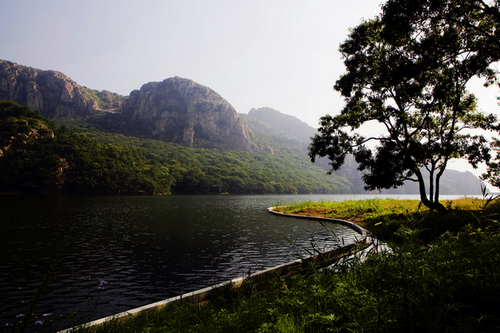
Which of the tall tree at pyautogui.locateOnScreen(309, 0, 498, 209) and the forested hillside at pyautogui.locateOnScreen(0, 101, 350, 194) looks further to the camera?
the forested hillside at pyautogui.locateOnScreen(0, 101, 350, 194)

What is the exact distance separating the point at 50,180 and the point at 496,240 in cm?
9812

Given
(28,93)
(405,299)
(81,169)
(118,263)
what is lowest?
(118,263)

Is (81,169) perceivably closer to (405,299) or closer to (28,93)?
(405,299)

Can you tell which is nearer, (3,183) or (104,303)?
(104,303)

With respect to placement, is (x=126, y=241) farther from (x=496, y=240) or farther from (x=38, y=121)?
(x=38, y=121)

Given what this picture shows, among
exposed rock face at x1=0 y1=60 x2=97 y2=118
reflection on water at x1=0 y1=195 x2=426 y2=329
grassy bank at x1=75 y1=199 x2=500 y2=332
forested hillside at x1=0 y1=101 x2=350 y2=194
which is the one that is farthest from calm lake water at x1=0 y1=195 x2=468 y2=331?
exposed rock face at x1=0 y1=60 x2=97 y2=118

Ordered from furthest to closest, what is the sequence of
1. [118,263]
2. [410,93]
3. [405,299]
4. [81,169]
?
1. [81,169]
2. [410,93]
3. [118,263]
4. [405,299]

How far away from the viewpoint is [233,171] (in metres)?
146

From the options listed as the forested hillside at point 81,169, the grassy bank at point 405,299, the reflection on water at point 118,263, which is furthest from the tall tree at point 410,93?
the forested hillside at point 81,169

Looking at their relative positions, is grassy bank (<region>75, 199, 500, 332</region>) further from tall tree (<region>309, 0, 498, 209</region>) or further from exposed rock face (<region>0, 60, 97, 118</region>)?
exposed rock face (<region>0, 60, 97, 118</region>)

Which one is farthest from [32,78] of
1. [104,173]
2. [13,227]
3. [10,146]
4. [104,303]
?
[104,303]

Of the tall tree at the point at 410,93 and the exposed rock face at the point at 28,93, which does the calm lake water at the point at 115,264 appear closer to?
the tall tree at the point at 410,93

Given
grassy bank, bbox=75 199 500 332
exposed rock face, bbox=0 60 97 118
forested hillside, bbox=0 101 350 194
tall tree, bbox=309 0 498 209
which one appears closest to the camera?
grassy bank, bbox=75 199 500 332

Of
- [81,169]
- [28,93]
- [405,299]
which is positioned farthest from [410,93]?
[28,93]
